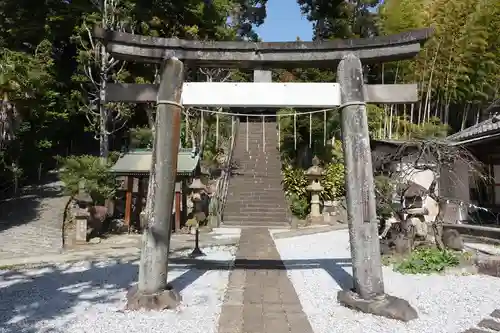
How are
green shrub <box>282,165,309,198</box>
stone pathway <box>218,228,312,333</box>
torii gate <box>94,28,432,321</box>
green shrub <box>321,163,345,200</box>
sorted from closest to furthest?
stone pathway <box>218,228,312,333</box>
torii gate <box>94,28,432,321</box>
green shrub <box>321,163,345,200</box>
green shrub <box>282,165,309,198</box>

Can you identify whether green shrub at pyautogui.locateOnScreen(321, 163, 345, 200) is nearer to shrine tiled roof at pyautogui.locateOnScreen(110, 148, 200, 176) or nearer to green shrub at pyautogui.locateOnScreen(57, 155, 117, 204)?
shrine tiled roof at pyautogui.locateOnScreen(110, 148, 200, 176)

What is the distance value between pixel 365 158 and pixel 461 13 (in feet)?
41.6

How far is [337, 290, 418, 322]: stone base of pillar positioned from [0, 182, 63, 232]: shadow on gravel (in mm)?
10407

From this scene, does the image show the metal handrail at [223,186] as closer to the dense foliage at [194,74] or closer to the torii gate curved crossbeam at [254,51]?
the dense foliage at [194,74]

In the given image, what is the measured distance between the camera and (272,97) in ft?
16.4

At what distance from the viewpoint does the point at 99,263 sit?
7629 mm

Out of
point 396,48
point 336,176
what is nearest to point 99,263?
point 396,48

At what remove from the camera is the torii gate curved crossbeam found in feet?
16.3

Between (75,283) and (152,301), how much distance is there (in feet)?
7.18

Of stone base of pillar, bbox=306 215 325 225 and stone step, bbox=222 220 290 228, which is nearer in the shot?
stone step, bbox=222 220 290 228

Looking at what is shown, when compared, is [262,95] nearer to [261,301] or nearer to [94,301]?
[261,301]

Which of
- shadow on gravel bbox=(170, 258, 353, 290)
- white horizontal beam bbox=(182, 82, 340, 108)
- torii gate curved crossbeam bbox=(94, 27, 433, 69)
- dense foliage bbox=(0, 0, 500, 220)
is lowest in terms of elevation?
shadow on gravel bbox=(170, 258, 353, 290)

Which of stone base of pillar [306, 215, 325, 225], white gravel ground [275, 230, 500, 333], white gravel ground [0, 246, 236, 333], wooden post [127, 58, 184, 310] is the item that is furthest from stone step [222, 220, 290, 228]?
wooden post [127, 58, 184, 310]

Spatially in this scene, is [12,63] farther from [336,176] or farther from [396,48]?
[336,176]
